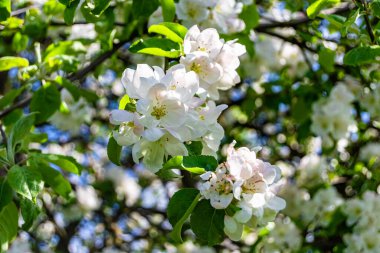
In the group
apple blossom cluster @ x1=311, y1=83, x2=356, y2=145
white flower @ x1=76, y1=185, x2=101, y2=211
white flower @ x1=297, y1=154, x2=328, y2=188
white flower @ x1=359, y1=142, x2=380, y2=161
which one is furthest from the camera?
white flower @ x1=76, y1=185, x2=101, y2=211

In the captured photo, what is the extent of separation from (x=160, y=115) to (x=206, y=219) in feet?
0.84

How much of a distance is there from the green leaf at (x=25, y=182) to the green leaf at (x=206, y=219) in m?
0.41

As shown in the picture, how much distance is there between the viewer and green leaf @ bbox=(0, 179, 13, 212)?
176 centimetres

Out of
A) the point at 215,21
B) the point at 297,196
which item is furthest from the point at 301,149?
the point at 215,21

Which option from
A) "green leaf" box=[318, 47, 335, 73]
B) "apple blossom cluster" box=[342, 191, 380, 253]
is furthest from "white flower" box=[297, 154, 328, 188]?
"green leaf" box=[318, 47, 335, 73]

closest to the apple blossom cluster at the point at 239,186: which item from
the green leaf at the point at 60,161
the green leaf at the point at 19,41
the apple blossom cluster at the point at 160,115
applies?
the apple blossom cluster at the point at 160,115

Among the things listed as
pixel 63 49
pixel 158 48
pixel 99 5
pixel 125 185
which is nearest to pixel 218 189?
pixel 158 48

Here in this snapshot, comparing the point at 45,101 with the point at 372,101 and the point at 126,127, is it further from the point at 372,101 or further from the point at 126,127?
the point at 372,101

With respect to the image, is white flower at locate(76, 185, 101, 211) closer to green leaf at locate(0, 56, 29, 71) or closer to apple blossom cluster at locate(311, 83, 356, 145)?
apple blossom cluster at locate(311, 83, 356, 145)

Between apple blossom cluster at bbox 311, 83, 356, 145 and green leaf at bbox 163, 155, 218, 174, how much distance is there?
87.6 inches

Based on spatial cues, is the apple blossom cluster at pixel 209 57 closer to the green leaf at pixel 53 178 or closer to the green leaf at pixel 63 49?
the green leaf at pixel 53 178

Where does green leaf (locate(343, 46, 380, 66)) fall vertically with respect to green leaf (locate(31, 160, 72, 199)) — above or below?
above

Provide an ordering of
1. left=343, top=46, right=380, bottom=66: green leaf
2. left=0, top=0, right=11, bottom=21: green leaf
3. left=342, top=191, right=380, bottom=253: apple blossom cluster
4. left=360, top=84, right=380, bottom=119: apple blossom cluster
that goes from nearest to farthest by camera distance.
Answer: left=343, top=46, right=380, bottom=66: green leaf
left=0, top=0, right=11, bottom=21: green leaf
left=342, top=191, right=380, bottom=253: apple blossom cluster
left=360, top=84, right=380, bottom=119: apple blossom cluster

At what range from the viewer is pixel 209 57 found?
1603mm
